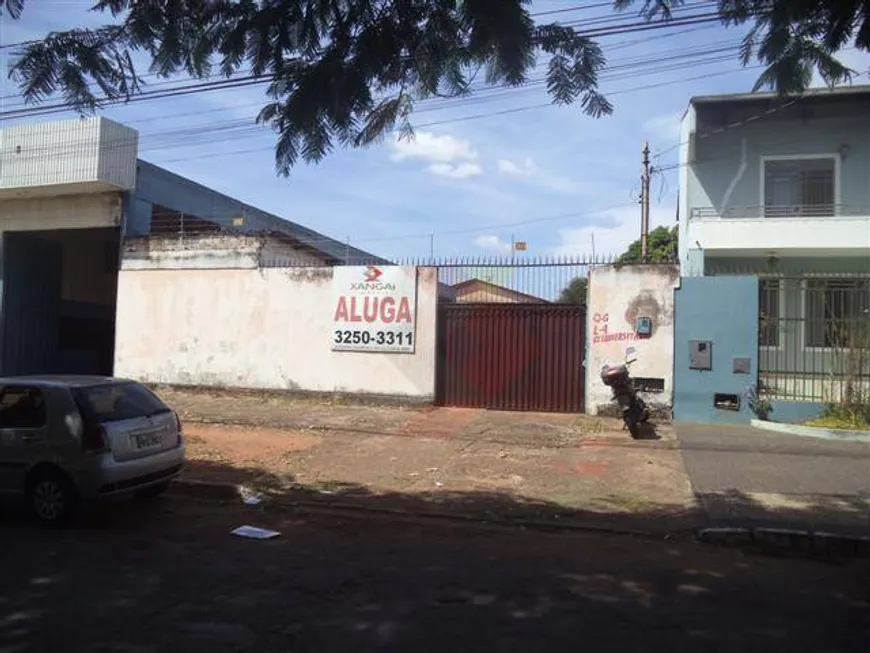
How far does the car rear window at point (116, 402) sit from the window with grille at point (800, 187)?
47.9 feet

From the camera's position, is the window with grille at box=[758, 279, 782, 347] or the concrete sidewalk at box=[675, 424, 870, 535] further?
the window with grille at box=[758, 279, 782, 347]

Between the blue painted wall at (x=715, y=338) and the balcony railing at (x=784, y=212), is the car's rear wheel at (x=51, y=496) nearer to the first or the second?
the blue painted wall at (x=715, y=338)

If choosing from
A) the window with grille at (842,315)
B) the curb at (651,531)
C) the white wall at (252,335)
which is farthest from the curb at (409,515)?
the window with grille at (842,315)

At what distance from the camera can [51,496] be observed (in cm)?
665

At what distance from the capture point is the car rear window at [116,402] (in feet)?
22.2

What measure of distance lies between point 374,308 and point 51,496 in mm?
8425

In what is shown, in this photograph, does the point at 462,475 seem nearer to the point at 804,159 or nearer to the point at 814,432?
the point at 814,432

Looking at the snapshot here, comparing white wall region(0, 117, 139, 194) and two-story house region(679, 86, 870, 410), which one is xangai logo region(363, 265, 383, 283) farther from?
two-story house region(679, 86, 870, 410)

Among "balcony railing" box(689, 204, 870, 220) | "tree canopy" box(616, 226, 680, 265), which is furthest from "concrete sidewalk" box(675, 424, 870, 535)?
"tree canopy" box(616, 226, 680, 265)

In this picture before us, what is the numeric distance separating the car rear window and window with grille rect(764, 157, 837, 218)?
14.6 meters

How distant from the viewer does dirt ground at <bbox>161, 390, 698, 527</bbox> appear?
307 inches

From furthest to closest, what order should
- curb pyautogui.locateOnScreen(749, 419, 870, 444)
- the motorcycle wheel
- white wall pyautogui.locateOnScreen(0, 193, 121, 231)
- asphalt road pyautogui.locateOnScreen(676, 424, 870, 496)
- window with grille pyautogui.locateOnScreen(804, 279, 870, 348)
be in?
Result: white wall pyautogui.locateOnScreen(0, 193, 121, 231) → window with grille pyautogui.locateOnScreen(804, 279, 870, 348) → the motorcycle wheel → curb pyautogui.locateOnScreen(749, 419, 870, 444) → asphalt road pyautogui.locateOnScreen(676, 424, 870, 496)

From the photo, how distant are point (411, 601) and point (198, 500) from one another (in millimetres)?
4045

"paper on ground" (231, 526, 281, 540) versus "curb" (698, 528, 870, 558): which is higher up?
"curb" (698, 528, 870, 558)
